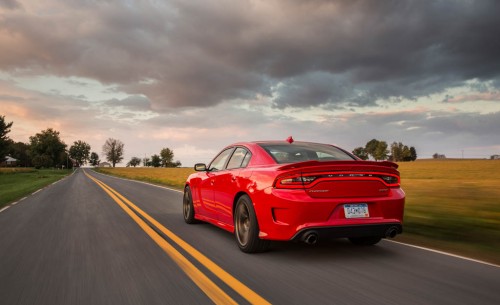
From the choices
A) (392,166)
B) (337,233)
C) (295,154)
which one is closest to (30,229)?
(295,154)

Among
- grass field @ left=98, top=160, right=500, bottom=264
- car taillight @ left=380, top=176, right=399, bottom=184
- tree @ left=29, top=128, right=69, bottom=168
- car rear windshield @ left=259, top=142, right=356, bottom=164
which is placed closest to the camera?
car taillight @ left=380, top=176, right=399, bottom=184

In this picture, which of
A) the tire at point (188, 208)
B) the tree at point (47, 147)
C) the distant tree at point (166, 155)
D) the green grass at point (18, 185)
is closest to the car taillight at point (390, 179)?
the tire at point (188, 208)

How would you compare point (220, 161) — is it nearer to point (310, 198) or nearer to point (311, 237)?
point (310, 198)

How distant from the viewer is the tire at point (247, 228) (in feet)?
16.8

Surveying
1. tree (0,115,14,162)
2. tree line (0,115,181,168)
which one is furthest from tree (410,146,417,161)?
tree (0,115,14,162)

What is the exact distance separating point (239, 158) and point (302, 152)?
1028mm

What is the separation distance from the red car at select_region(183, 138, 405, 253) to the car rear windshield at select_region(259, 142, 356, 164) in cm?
1

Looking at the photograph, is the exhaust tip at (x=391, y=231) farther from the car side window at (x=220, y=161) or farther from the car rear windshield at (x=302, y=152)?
the car side window at (x=220, y=161)

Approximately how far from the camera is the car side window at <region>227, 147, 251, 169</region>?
599 cm

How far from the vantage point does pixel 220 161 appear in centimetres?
710

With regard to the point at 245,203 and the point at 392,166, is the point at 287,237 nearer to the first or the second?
the point at 245,203

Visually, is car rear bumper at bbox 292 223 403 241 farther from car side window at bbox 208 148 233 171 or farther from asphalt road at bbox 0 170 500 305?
car side window at bbox 208 148 233 171

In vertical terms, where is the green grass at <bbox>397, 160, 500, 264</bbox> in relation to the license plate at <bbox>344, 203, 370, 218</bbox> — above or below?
below

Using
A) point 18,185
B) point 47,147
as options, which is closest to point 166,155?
point 47,147
